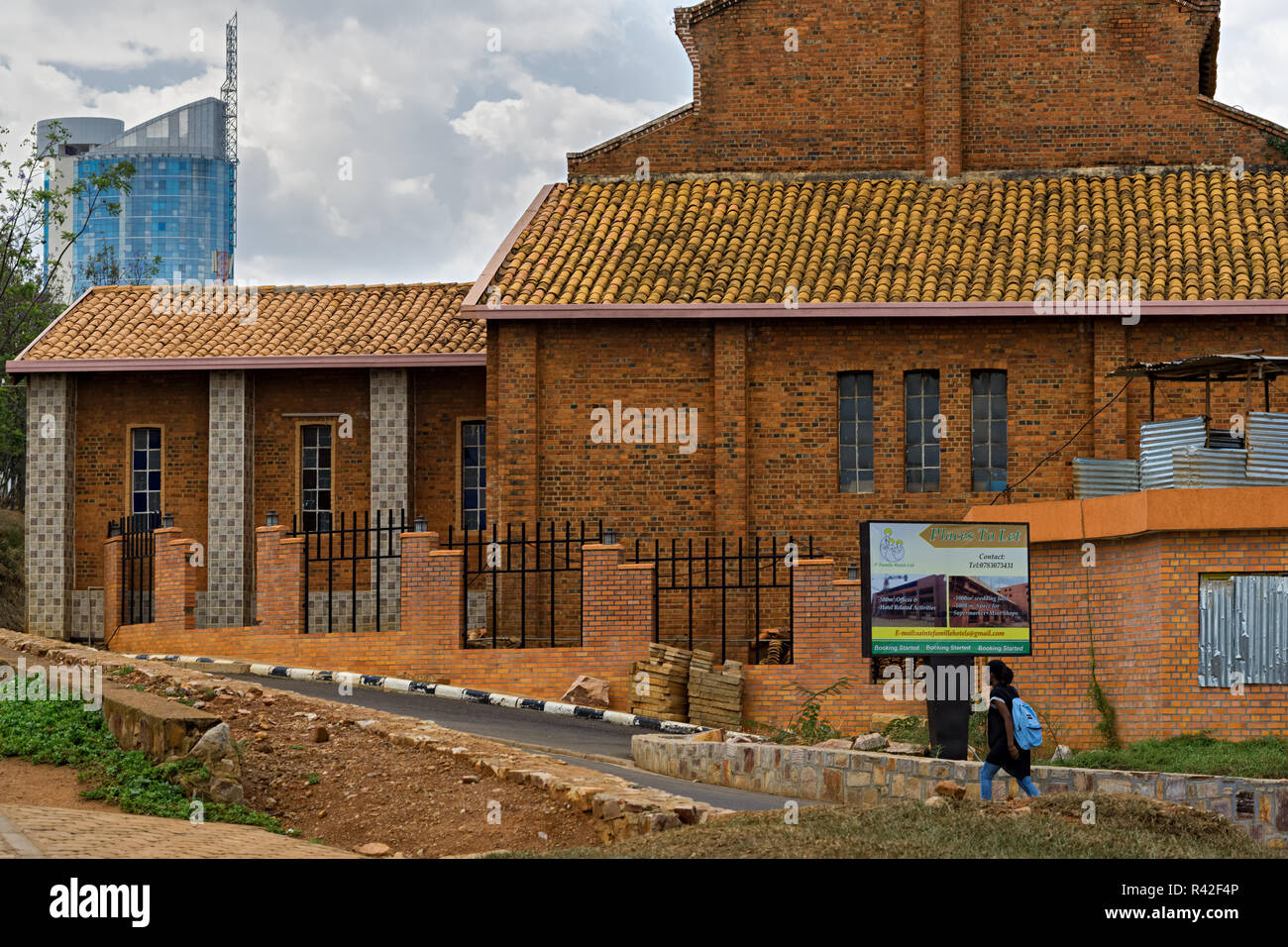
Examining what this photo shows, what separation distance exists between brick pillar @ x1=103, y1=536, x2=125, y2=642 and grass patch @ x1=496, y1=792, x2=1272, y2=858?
17.2 metres

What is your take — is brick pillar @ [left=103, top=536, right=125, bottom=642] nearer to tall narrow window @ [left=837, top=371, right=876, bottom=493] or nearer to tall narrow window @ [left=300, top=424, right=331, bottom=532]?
tall narrow window @ [left=300, top=424, right=331, bottom=532]

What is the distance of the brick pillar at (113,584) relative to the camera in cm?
2766

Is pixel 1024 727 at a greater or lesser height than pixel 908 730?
greater

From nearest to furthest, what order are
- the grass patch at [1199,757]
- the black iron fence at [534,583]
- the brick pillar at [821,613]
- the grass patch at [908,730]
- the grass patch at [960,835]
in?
the grass patch at [960,835] → the grass patch at [1199,757] → the grass patch at [908,730] → the brick pillar at [821,613] → the black iron fence at [534,583]

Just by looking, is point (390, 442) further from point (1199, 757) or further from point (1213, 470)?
point (1199, 757)

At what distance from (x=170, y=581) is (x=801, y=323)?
10585 mm

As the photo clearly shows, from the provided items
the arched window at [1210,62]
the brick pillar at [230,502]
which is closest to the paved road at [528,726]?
the brick pillar at [230,502]

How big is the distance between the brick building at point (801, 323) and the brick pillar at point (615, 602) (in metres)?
0.49

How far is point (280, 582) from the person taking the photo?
25406 mm

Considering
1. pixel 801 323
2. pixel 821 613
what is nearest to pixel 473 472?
pixel 801 323

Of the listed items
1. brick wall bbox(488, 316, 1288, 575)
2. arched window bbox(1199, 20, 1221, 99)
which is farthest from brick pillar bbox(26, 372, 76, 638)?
arched window bbox(1199, 20, 1221, 99)

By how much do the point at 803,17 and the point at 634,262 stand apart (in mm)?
5912

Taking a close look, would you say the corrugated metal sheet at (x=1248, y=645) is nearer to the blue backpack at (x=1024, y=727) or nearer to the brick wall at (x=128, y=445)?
the blue backpack at (x=1024, y=727)
